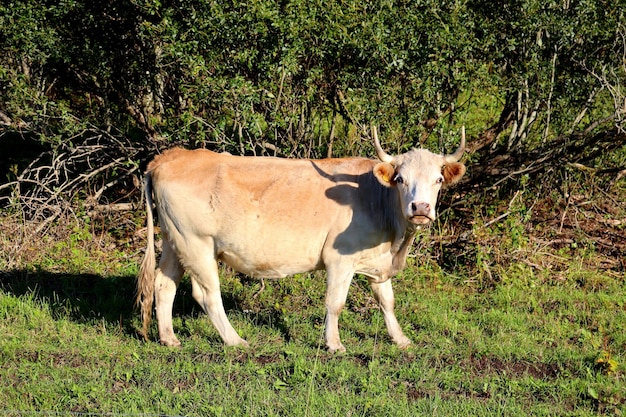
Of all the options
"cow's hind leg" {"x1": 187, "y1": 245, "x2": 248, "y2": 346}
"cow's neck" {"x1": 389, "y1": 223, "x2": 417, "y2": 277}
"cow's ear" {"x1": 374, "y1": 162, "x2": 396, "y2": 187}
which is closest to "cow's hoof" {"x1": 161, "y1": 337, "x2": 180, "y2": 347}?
"cow's hind leg" {"x1": 187, "y1": 245, "x2": 248, "y2": 346}

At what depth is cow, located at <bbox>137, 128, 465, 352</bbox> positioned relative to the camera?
25.0 feet

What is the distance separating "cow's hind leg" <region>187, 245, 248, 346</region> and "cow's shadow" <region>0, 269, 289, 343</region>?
21cm

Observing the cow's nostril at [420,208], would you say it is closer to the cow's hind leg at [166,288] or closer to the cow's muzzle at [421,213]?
the cow's muzzle at [421,213]

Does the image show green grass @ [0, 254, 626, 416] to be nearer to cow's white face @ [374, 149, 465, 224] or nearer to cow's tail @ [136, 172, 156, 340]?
cow's tail @ [136, 172, 156, 340]

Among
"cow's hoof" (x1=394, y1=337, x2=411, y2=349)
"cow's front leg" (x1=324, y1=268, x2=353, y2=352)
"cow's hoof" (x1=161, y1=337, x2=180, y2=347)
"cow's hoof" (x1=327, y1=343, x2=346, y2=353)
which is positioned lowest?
"cow's hoof" (x1=161, y1=337, x2=180, y2=347)

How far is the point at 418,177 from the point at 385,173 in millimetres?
325

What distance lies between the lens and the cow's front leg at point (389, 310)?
7746 millimetres

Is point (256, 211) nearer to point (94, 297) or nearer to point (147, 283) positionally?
point (147, 283)

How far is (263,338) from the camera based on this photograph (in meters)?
7.84

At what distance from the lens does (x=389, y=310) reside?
25.9ft

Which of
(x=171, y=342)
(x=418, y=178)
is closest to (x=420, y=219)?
(x=418, y=178)

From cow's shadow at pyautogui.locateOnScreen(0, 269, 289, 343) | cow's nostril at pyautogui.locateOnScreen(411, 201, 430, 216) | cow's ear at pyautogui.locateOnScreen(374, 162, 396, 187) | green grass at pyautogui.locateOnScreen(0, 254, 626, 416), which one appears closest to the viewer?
green grass at pyautogui.locateOnScreen(0, 254, 626, 416)

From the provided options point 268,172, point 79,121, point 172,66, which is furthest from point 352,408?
point 79,121

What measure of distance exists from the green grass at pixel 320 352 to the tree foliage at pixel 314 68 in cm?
167
